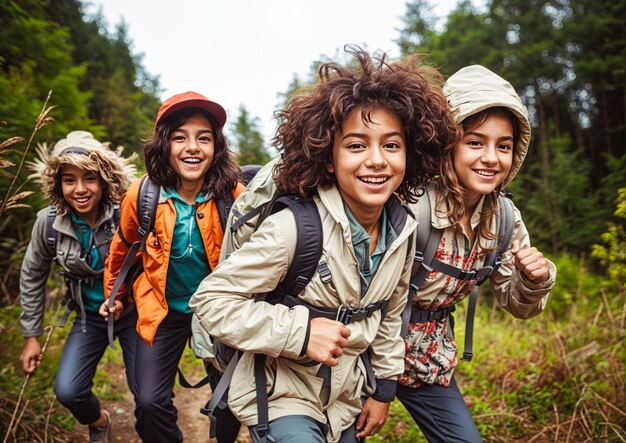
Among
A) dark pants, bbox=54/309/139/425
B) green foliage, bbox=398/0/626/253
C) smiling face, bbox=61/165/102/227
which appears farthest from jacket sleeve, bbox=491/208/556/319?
green foliage, bbox=398/0/626/253

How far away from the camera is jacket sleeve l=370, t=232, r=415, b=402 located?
2178 mm

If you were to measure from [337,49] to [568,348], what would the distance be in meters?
4.64

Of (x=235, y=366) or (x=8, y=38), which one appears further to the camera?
(x=8, y=38)

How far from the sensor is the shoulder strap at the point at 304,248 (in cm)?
179

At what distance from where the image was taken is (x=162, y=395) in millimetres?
2742

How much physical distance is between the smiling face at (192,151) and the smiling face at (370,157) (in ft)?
4.01

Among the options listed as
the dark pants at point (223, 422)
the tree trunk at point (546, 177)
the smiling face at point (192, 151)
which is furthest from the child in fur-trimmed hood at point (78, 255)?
the tree trunk at point (546, 177)

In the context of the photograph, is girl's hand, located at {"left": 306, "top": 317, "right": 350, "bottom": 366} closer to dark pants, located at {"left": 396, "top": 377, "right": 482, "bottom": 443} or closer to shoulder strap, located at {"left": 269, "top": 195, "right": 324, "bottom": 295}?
shoulder strap, located at {"left": 269, "top": 195, "right": 324, "bottom": 295}

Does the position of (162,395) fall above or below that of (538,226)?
below

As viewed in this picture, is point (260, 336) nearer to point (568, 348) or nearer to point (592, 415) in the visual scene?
point (592, 415)

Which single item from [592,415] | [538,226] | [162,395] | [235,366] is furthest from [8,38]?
[538,226]

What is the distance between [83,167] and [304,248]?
86.3 inches

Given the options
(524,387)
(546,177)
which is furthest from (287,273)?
(546,177)

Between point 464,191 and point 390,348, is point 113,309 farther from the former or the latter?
point 464,191
